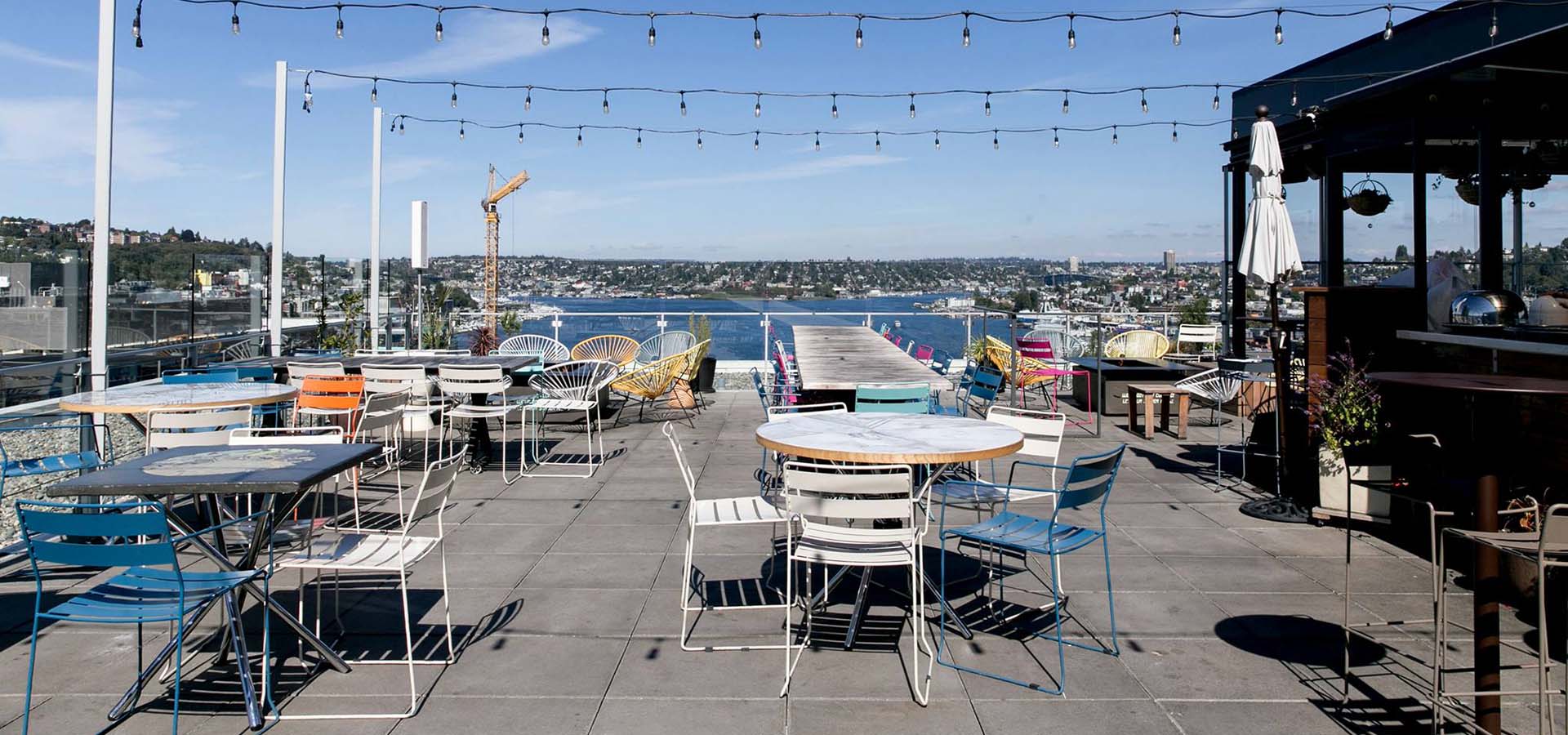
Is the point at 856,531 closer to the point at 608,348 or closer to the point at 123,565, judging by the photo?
the point at 123,565

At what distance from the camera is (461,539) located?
516cm

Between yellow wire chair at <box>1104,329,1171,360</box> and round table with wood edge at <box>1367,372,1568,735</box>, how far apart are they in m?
9.46

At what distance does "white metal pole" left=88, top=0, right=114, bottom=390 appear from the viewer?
594cm

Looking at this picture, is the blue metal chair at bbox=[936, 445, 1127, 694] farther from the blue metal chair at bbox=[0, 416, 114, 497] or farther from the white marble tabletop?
the blue metal chair at bbox=[0, 416, 114, 497]

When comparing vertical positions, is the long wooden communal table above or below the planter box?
above

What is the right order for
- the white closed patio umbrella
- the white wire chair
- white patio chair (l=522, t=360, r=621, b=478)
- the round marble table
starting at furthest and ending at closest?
the white wire chair → white patio chair (l=522, t=360, r=621, b=478) → the white closed patio umbrella → the round marble table

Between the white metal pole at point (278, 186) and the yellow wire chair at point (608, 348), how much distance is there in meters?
2.88

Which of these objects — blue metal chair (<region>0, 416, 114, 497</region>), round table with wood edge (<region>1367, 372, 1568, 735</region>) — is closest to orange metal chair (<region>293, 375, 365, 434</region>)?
blue metal chair (<region>0, 416, 114, 497</region>)

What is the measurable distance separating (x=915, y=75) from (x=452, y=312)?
243 inches

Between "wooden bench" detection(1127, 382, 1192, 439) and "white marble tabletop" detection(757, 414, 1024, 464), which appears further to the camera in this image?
"wooden bench" detection(1127, 382, 1192, 439)

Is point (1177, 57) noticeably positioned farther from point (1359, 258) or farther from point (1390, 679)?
point (1390, 679)

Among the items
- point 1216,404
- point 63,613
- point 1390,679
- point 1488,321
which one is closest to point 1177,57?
point 1216,404

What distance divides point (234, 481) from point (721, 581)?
2036 mm

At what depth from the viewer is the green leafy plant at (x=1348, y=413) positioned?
532cm
